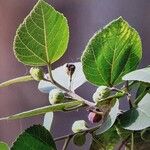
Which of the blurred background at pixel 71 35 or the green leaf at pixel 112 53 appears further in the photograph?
the blurred background at pixel 71 35

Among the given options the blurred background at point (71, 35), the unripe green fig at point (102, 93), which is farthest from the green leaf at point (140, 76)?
the blurred background at point (71, 35)

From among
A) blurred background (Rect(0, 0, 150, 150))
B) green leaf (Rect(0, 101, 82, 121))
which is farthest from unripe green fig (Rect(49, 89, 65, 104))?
blurred background (Rect(0, 0, 150, 150))

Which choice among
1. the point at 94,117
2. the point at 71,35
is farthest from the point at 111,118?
the point at 71,35

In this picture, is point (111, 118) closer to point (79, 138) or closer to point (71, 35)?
point (79, 138)

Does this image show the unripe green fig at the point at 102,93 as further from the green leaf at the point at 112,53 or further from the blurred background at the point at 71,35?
the blurred background at the point at 71,35

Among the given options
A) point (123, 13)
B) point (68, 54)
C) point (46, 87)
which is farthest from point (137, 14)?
point (46, 87)

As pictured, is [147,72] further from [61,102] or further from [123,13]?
[123,13]
